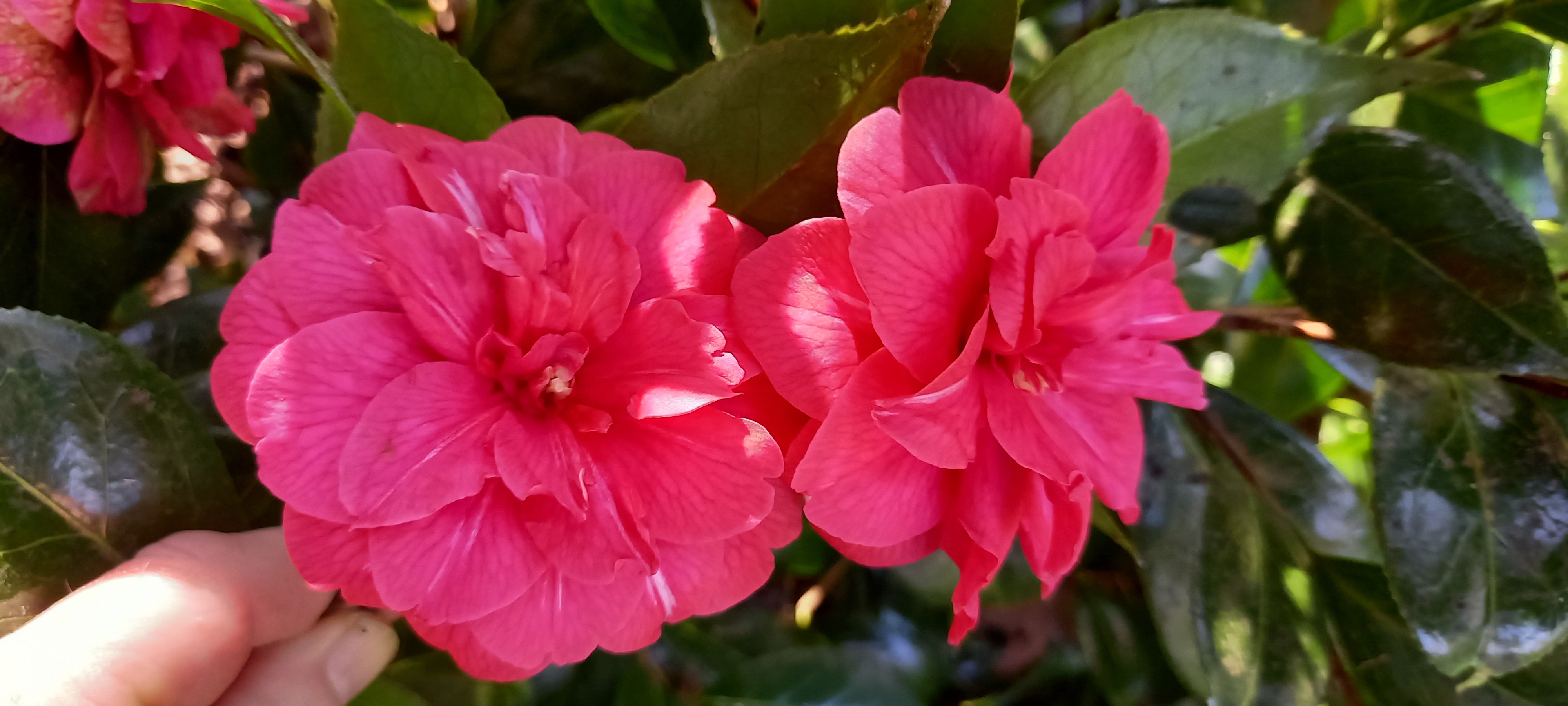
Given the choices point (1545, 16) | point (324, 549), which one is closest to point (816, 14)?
point (324, 549)

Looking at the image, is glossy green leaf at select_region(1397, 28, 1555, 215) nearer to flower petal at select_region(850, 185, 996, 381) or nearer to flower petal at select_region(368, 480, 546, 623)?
flower petal at select_region(850, 185, 996, 381)

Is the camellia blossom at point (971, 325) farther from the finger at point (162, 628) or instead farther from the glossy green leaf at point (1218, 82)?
the finger at point (162, 628)

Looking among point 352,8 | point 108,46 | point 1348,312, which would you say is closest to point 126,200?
point 108,46

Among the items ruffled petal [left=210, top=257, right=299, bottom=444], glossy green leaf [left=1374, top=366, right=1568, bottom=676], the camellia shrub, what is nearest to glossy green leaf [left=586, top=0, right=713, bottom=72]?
the camellia shrub

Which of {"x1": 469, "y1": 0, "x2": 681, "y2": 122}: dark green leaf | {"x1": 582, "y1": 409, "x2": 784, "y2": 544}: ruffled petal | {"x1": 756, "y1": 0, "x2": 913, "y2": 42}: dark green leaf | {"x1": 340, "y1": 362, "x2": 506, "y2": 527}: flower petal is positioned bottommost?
{"x1": 582, "y1": 409, "x2": 784, "y2": 544}: ruffled petal

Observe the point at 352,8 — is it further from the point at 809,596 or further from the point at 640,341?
Answer: the point at 809,596

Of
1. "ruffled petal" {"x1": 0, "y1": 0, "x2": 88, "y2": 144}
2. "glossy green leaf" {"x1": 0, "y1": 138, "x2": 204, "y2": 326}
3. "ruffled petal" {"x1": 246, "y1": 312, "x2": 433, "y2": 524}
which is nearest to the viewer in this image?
"ruffled petal" {"x1": 246, "y1": 312, "x2": 433, "y2": 524}

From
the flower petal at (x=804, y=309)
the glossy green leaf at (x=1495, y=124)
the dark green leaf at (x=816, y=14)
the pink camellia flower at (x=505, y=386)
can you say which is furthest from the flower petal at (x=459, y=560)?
the glossy green leaf at (x=1495, y=124)

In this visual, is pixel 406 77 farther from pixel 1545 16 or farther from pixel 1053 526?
pixel 1545 16
